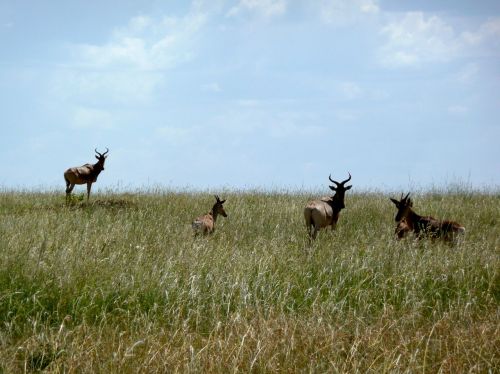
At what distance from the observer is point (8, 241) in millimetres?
8406

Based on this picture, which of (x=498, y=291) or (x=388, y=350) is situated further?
(x=498, y=291)

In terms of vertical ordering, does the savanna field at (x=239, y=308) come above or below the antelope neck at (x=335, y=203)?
below

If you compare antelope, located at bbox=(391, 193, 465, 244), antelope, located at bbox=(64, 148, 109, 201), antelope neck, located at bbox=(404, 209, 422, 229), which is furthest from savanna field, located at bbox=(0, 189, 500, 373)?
antelope, located at bbox=(64, 148, 109, 201)

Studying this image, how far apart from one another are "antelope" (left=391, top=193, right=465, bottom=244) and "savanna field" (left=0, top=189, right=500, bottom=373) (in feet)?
2.77

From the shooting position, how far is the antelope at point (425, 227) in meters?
11.7

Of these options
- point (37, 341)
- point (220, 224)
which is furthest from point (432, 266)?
point (220, 224)

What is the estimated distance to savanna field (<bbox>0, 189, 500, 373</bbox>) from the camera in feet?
15.9

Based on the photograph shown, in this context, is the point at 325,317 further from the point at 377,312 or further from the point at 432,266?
the point at 432,266

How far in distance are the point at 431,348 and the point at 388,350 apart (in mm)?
422

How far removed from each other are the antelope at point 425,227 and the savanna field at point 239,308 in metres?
0.84

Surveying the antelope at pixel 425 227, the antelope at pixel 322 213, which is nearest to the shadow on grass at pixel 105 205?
the antelope at pixel 322 213

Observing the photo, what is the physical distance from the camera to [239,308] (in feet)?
20.7

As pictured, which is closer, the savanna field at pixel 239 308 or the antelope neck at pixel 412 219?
the savanna field at pixel 239 308

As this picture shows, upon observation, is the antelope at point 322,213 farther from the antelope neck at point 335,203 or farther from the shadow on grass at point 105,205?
→ the shadow on grass at point 105,205
